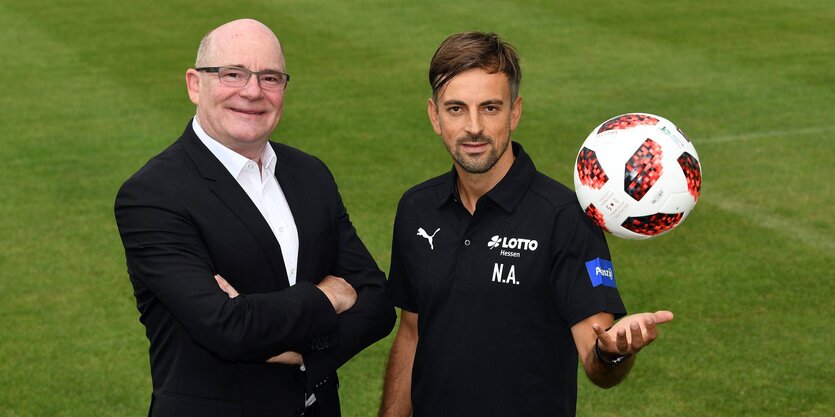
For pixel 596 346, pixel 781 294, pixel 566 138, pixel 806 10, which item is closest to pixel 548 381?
pixel 596 346

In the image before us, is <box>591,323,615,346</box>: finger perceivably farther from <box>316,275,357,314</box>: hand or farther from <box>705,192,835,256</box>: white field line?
<box>705,192,835,256</box>: white field line

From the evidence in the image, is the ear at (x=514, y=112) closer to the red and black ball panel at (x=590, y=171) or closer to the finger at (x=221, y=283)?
the red and black ball panel at (x=590, y=171)

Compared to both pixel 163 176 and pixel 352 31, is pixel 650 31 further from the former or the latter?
pixel 163 176

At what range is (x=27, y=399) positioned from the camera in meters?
8.70

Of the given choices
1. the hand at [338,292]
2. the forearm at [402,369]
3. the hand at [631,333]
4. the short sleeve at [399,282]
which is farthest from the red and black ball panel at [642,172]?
the hand at [338,292]

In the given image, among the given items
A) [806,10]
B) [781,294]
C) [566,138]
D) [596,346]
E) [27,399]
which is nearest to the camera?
[596,346]

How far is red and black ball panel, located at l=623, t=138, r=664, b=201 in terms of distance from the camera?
4.96 m

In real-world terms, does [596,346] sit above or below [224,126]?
below

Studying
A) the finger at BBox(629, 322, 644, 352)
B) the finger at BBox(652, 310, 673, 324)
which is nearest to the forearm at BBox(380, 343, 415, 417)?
the finger at BBox(629, 322, 644, 352)

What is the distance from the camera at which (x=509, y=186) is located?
5195 millimetres

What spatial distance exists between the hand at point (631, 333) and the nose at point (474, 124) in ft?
3.14

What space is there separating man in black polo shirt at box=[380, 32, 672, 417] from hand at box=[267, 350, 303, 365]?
543 mm

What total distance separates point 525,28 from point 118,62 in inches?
250

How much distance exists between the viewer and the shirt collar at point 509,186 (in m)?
5.17
